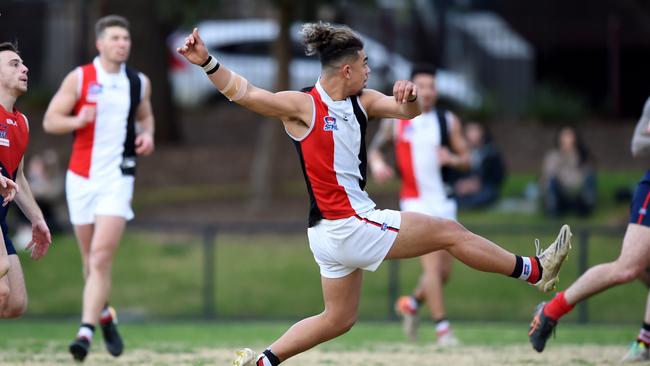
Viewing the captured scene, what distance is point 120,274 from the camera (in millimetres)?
17062

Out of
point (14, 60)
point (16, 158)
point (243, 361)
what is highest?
point (14, 60)

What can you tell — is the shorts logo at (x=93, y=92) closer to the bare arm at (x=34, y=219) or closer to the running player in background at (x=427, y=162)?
the bare arm at (x=34, y=219)

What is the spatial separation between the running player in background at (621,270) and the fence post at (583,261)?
22.6 ft

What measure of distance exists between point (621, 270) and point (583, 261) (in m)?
7.33

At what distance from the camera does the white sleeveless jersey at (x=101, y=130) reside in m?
9.36

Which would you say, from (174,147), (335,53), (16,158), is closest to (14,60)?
(16,158)

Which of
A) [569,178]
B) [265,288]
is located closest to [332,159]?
[265,288]

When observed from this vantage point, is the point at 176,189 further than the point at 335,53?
Yes

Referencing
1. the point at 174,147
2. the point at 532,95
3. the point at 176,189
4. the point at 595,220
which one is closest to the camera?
the point at 595,220

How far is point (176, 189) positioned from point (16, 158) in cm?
1335

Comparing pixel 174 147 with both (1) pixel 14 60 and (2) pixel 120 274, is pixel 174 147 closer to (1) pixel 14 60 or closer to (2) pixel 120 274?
(2) pixel 120 274

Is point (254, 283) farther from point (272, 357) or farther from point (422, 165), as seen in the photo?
point (272, 357)

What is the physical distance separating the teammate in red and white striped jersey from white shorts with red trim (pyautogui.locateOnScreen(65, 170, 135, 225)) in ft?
7.99

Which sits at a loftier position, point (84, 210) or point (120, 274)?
point (84, 210)
